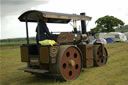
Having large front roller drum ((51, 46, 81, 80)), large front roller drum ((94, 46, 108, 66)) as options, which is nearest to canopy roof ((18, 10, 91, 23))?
large front roller drum ((51, 46, 81, 80))

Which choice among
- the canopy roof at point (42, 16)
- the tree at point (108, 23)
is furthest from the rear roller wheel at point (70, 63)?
the tree at point (108, 23)

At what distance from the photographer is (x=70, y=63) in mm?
6012

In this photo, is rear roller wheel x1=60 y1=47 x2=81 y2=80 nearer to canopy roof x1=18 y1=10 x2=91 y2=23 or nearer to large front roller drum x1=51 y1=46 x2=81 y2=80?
large front roller drum x1=51 y1=46 x2=81 y2=80

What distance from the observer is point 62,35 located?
637 centimetres

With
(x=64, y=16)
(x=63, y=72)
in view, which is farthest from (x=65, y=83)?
(x=64, y=16)

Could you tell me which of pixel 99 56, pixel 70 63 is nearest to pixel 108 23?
pixel 99 56

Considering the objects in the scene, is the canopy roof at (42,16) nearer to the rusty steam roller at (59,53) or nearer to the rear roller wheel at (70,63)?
the rusty steam roller at (59,53)

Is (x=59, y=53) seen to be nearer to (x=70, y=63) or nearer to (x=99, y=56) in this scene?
(x=70, y=63)

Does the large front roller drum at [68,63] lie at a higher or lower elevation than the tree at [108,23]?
lower

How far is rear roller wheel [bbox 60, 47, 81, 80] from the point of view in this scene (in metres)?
5.76

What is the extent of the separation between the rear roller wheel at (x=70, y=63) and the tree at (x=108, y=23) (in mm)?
36749

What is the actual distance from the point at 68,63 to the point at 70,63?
7 centimetres

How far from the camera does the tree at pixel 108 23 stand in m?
42.0

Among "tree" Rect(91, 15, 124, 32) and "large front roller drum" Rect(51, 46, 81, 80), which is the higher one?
"tree" Rect(91, 15, 124, 32)
